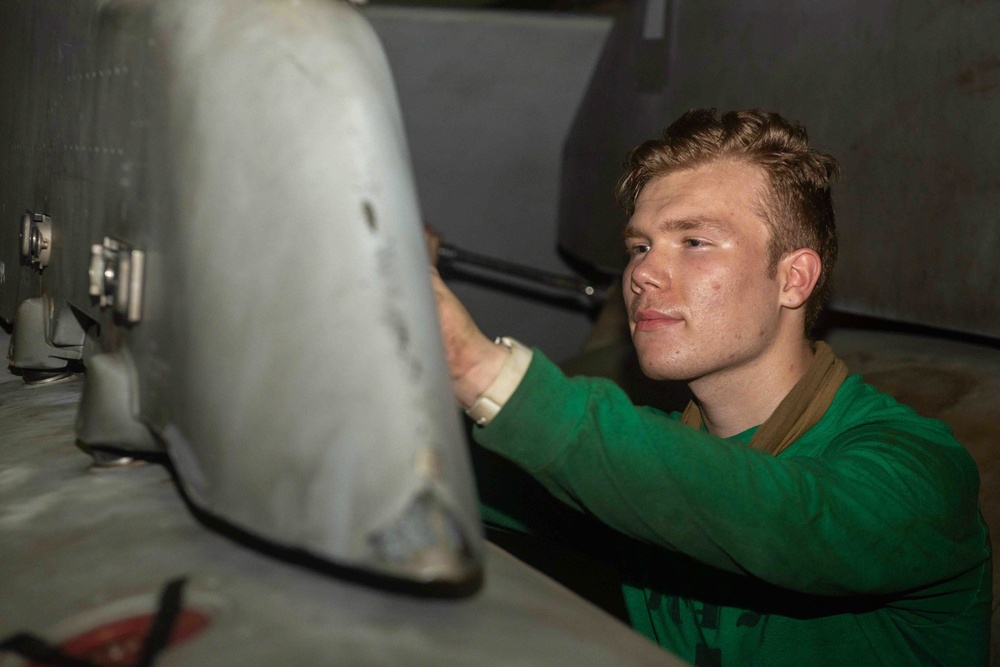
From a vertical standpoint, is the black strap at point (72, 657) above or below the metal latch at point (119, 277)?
below

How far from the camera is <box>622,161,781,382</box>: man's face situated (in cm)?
100

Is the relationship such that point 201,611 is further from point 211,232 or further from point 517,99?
point 517,99

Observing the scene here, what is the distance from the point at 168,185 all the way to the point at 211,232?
0.27 feet

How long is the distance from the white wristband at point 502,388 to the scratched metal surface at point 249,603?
0.35ft

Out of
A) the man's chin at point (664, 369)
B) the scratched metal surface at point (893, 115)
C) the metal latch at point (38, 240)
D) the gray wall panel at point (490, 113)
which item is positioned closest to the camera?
the metal latch at point (38, 240)

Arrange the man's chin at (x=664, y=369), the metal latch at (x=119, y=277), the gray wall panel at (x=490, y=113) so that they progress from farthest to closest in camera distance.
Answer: the gray wall panel at (x=490, y=113) → the man's chin at (x=664, y=369) → the metal latch at (x=119, y=277)

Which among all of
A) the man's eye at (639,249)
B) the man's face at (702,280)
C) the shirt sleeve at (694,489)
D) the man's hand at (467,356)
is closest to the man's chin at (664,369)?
the man's face at (702,280)

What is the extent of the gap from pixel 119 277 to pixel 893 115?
4.41ft

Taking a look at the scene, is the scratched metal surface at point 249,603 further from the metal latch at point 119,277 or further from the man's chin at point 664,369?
the man's chin at point 664,369

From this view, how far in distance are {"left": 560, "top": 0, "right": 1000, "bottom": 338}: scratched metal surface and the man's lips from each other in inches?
27.2

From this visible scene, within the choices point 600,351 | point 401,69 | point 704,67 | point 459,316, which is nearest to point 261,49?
point 459,316

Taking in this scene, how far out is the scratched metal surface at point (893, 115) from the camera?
54.6 inches

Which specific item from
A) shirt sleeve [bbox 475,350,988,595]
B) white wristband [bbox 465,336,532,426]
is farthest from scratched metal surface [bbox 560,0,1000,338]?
white wristband [bbox 465,336,532,426]

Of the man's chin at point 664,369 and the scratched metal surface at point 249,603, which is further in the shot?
the man's chin at point 664,369
